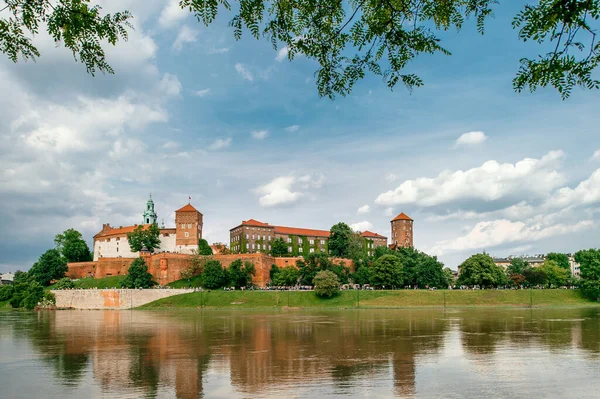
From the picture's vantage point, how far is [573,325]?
2656cm

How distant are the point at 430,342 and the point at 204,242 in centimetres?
5938

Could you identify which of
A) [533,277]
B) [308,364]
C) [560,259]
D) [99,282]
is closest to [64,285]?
[99,282]

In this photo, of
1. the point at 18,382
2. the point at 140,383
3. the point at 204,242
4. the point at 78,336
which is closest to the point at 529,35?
the point at 140,383

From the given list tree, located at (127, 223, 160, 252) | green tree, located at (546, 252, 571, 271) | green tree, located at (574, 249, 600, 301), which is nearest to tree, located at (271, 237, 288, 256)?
tree, located at (127, 223, 160, 252)

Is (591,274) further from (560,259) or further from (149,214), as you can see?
(149,214)

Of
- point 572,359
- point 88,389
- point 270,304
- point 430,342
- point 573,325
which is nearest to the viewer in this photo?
point 88,389

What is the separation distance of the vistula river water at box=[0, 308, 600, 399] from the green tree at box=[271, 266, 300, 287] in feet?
117

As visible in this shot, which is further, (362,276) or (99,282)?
(99,282)

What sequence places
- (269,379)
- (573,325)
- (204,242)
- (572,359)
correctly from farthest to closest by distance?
(204,242) → (573,325) → (572,359) → (269,379)

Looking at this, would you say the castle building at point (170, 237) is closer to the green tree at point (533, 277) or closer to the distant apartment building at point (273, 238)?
the distant apartment building at point (273, 238)

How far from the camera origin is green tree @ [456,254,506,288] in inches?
2208

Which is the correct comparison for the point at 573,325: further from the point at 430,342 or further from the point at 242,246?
the point at 242,246

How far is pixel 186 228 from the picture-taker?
75.2 m

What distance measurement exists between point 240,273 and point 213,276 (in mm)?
3227
